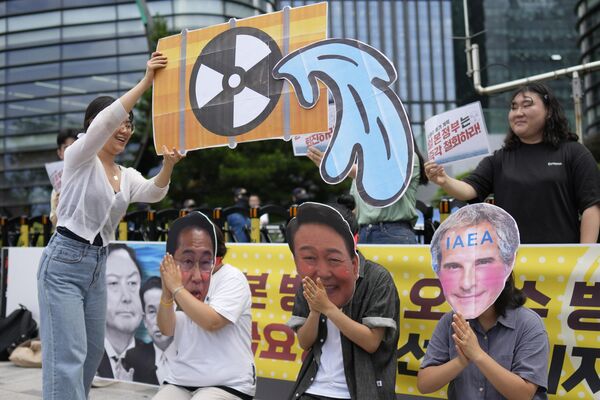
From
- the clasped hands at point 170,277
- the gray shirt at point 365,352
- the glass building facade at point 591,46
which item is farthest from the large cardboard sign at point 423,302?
the glass building facade at point 591,46

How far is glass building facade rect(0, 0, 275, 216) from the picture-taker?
903 inches

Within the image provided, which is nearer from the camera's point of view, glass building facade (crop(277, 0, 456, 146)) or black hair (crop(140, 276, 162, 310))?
black hair (crop(140, 276, 162, 310))

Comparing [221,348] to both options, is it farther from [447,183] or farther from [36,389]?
[36,389]

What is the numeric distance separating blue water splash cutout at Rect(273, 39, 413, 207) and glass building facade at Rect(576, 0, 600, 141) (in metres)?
47.5

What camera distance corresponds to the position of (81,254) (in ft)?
8.54

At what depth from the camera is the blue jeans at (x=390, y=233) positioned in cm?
376

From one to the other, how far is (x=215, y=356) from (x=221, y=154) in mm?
17707

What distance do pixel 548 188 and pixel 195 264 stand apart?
5.64 feet

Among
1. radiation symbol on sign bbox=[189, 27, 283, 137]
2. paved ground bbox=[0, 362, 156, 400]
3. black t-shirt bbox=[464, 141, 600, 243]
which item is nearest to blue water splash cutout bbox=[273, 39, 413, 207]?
radiation symbol on sign bbox=[189, 27, 283, 137]

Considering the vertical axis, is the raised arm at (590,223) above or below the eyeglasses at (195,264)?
above

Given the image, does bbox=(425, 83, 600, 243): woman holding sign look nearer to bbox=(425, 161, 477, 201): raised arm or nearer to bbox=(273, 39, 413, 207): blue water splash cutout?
bbox=(425, 161, 477, 201): raised arm

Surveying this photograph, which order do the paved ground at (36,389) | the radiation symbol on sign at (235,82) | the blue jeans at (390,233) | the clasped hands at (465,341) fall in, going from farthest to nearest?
the paved ground at (36,389) → the blue jeans at (390,233) → the radiation symbol on sign at (235,82) → the clasped hands at (465,341)

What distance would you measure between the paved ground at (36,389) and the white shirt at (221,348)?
164cm

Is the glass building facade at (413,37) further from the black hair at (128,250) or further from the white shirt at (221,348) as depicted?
the white shirt at (221,348)
